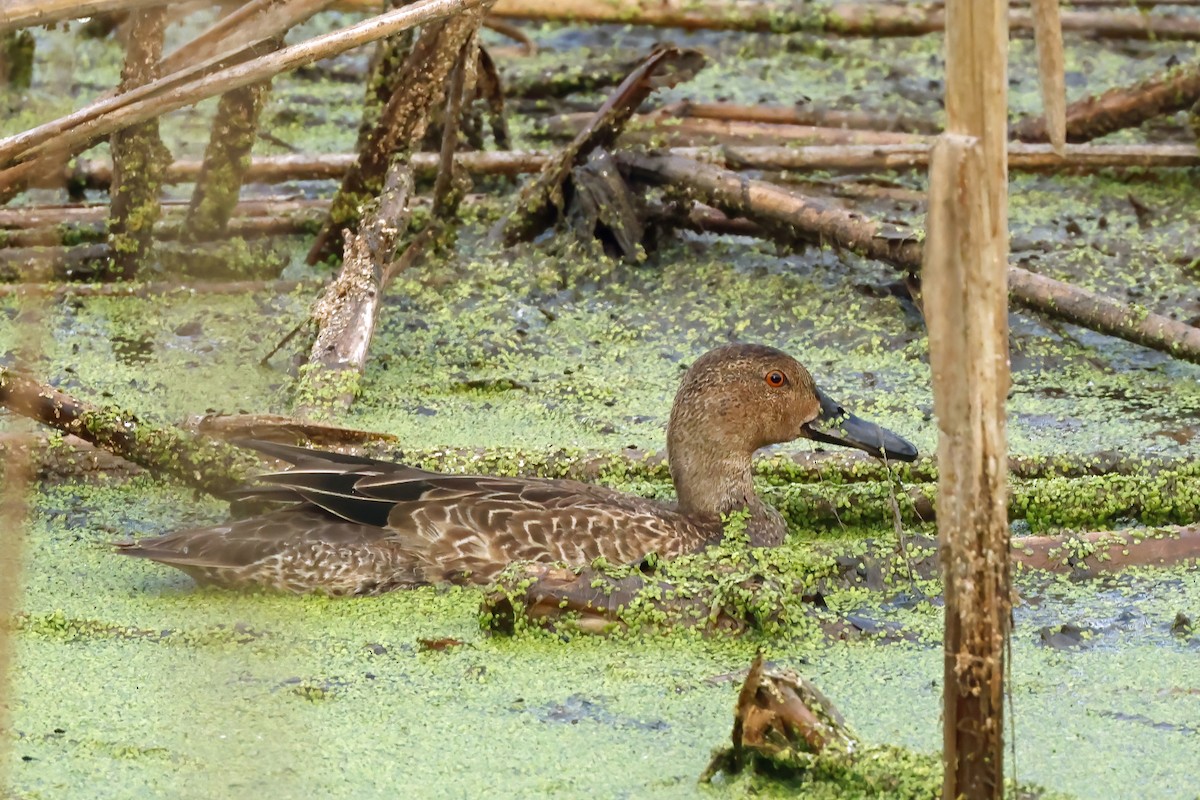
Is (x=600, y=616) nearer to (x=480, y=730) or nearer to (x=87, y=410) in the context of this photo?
(x=480, y=730)

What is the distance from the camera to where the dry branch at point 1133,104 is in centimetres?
759

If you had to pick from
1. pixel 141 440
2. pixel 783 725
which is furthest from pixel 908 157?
pixel 783 725

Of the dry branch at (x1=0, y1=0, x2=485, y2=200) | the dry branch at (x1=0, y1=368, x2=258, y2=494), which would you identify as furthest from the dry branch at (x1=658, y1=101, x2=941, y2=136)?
the dry branch at (x1=0, y1=0, x2=485, y2=200)

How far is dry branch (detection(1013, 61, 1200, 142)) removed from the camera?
299 inches

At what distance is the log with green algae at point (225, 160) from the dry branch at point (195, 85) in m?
2.77

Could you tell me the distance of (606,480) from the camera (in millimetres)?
5355

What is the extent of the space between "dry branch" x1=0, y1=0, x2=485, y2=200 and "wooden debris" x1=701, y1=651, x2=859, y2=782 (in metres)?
1.43

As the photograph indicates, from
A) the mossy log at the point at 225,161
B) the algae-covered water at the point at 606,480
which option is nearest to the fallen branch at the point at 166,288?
the algae-covered water at the point at 606,480

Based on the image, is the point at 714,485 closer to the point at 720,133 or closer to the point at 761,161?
the point at 761,161

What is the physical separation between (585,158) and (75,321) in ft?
6.91

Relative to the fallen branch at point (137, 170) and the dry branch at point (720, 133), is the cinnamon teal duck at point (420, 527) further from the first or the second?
the dry branch at point (720, 133)

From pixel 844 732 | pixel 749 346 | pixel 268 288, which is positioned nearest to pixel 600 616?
pixel 844 732

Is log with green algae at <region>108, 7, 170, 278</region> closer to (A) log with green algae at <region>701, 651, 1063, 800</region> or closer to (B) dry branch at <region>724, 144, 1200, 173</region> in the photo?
(B) dry branch at <region>724, 144, 1200, 173</region>

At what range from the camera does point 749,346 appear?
5.35 m
